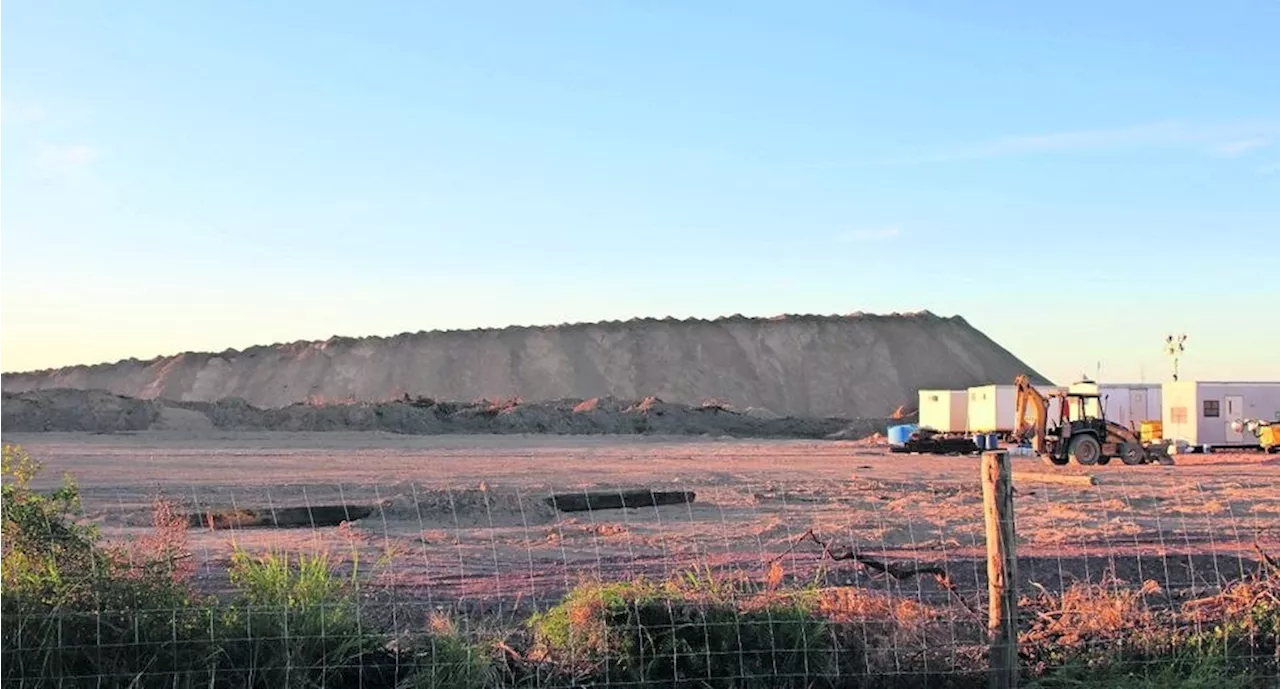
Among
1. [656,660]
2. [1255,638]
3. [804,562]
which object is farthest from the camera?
[804,562]

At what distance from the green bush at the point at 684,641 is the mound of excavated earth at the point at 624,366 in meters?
85.0

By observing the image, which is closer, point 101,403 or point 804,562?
point 804,562

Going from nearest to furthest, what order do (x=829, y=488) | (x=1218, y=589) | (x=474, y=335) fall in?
(x=1218, y=589) → (x=829, y=488) → (x=474, y=335)

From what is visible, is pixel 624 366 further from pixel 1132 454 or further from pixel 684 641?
pixel 684 641

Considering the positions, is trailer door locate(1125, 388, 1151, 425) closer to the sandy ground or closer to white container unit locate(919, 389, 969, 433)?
the sandy ground

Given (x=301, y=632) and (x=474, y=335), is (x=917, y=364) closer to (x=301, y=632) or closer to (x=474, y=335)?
(x=474, y=335)

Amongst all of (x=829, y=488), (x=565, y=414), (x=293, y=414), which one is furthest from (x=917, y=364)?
(x=829, y=488)

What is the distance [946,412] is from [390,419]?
2769cm

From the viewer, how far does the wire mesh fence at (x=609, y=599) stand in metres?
6.55

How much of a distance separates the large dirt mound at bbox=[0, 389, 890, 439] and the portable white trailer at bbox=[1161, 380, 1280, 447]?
63.7 ft

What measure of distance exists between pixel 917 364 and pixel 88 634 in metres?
95.5

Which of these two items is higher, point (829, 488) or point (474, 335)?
point (474, 335)

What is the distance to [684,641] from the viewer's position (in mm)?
7043

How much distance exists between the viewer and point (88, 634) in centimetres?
645
